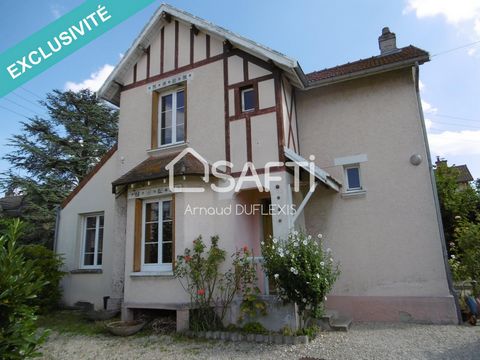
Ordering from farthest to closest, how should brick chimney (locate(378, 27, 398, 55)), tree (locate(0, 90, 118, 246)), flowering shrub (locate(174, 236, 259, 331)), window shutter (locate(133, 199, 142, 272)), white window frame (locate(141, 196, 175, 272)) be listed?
1. tree (locate(0, 90, 118, 246))
2. brick chimney (locate(378, 27, 398, 55))
3. window shutter (locate(133, 199, 142, 272))
4. white window frame (locate(141, 196, 175, 272))
5. flowering shrub (locate(174, 236, 259, 331))

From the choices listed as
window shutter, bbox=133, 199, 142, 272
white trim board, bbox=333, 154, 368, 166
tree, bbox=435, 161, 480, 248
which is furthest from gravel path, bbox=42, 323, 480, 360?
tree, bbox=435, 161, 480, 248

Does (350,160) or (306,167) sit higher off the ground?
(350,160)

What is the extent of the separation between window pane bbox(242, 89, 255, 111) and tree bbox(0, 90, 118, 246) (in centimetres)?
1312

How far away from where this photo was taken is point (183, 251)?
7.56m

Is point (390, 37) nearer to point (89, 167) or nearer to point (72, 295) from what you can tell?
point (72, 295)

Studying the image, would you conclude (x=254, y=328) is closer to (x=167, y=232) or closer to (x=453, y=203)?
(x=167, y=232)

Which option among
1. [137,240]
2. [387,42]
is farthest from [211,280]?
→ [387,42]

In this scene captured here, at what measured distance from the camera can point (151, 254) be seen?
8305 mm

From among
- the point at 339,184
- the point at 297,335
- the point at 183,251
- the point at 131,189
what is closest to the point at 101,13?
the point at 131,189

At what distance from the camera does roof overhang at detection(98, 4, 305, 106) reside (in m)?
7.98

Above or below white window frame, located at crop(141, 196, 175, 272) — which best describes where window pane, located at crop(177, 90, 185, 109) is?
above

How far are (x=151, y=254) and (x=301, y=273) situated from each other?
4.05 meters

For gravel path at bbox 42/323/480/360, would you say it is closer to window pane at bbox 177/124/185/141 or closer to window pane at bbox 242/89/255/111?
window pane at bbox 177/124/185/141

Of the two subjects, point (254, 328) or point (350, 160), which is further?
point (350, 160)
